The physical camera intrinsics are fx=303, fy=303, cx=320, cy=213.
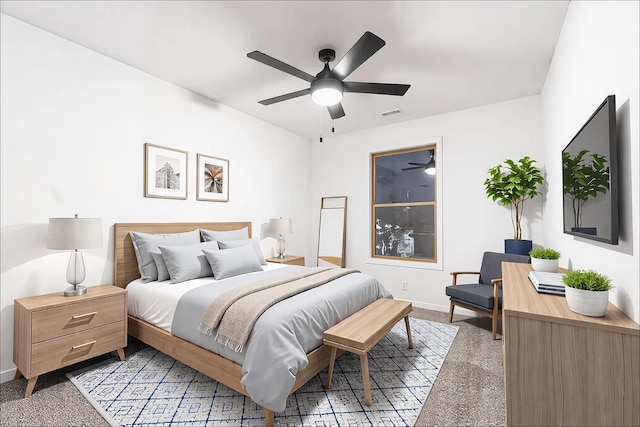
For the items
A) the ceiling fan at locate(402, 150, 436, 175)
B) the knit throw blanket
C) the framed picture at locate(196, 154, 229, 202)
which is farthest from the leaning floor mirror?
the knit throw blanket

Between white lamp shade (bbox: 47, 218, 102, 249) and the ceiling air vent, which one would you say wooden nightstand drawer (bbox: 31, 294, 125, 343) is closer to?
white lamp shade (bbox: 47, 218, 102, 249)

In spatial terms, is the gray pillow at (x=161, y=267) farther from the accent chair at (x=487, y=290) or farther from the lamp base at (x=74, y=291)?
the accent chair at (x=487, y=290)

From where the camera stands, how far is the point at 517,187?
3352 millimetres

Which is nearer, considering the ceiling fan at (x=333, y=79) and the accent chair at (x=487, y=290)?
the ceiling fan at (x=333, y=79)

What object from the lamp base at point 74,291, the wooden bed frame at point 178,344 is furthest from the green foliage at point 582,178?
the lamp base at point 74,291

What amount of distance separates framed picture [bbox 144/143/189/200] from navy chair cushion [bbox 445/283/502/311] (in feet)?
11.2

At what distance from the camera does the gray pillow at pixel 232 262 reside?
305 centimetres

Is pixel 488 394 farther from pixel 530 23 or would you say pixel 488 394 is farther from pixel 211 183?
pixel 211 183

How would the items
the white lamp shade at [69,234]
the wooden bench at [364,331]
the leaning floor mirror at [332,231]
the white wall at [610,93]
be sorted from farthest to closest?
the leaning floor mirror at [332,231]
the white lamp shade at [69,234]
the wooden bench at [364,331]
the white wall at [610,93]

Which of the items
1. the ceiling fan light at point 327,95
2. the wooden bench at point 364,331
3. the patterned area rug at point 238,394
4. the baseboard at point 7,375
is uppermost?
the ceiling fan light at point 327,95

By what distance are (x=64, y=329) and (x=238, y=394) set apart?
55.9 inches

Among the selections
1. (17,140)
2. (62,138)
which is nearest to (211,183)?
(62,138)

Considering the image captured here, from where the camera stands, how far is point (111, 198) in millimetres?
2990

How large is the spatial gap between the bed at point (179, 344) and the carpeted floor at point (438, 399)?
0.53 metres
